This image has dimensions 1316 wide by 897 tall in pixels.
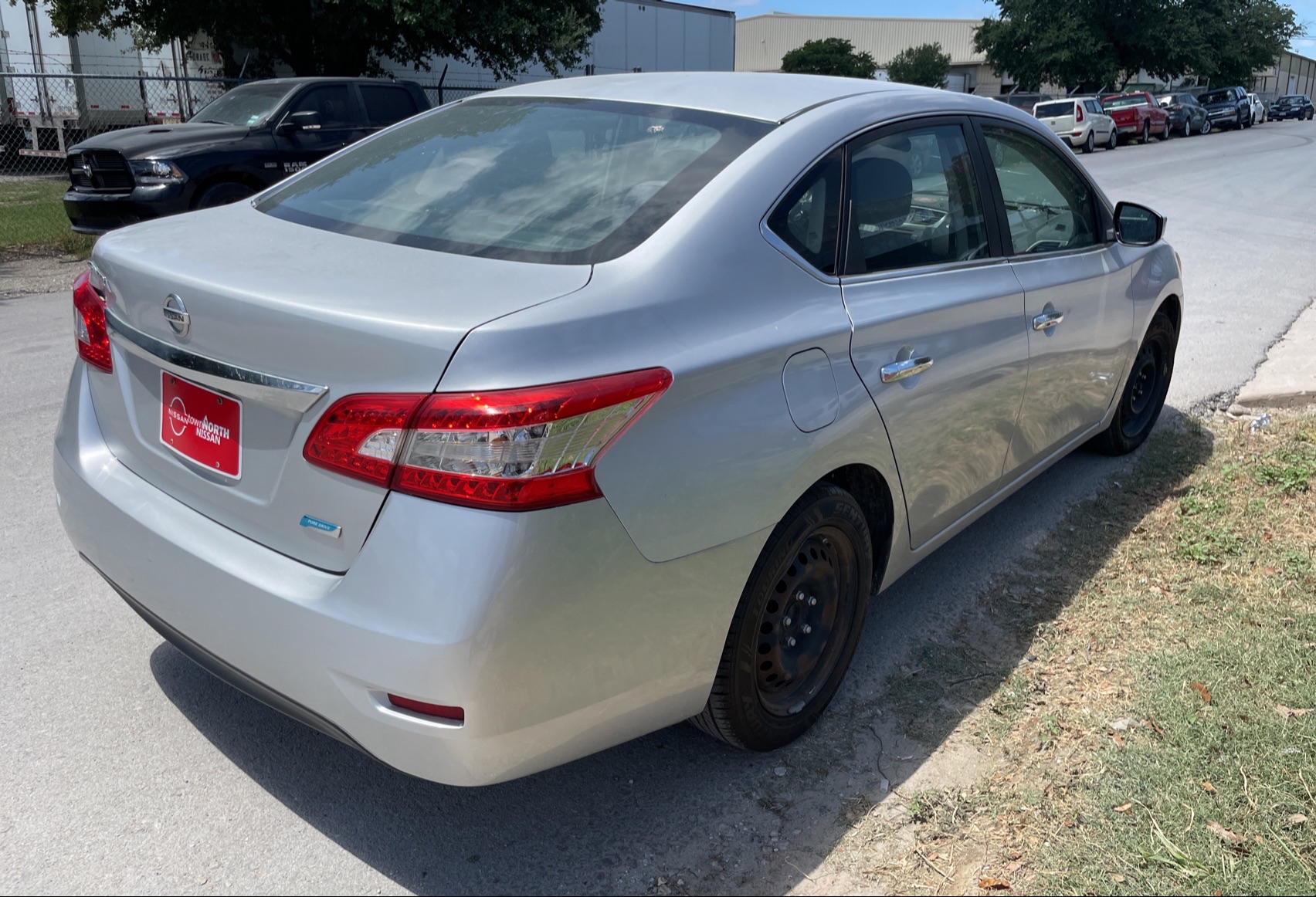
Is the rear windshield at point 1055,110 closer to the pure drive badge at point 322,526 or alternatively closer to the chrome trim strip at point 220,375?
the chrome trim strip at point 220,375

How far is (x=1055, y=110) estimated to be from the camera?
33719 mm

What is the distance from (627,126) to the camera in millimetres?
3131

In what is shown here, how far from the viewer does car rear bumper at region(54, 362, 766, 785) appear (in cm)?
210

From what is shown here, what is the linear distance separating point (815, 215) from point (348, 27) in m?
21.1

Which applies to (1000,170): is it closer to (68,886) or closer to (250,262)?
(250,262)

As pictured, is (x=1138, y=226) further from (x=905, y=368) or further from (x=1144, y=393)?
(x=905, y=368)

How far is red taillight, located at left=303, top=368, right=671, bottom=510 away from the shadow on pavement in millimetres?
995

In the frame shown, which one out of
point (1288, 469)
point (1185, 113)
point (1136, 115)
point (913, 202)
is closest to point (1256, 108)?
point (1185, 113)

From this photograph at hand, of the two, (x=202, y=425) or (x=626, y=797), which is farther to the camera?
(x=626, y=797)

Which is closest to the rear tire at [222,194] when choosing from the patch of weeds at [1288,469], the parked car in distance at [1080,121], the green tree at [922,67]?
the patch of weeds at [1288,469]

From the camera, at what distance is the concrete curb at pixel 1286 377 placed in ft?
21.0

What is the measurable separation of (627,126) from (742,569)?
1387 mm

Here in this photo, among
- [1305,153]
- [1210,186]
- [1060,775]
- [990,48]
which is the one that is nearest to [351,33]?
[1210,186]

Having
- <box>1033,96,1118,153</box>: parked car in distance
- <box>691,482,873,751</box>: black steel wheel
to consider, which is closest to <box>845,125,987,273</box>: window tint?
<box>691,482,873,751</box>: black steel wheel
